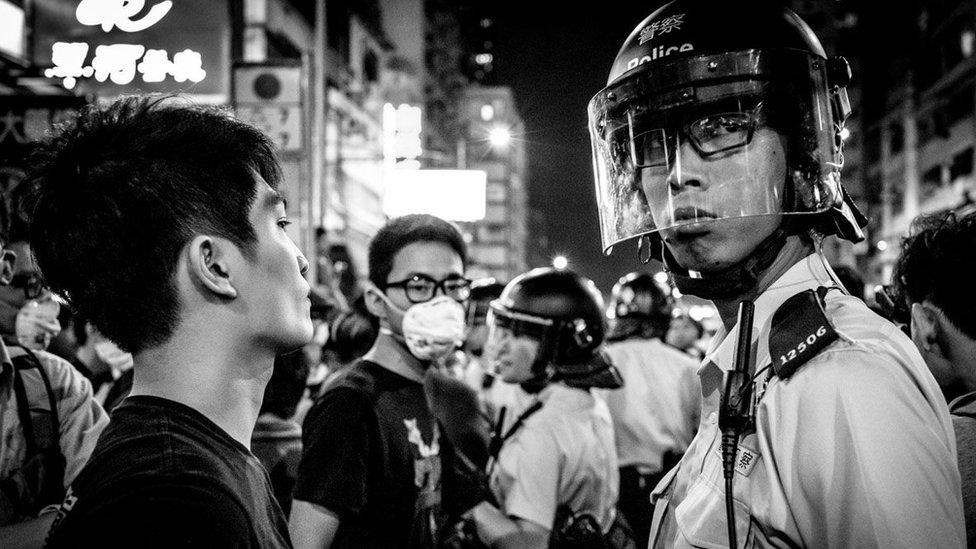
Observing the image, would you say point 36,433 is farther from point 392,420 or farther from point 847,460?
point 847,460

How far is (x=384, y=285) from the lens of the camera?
417cm

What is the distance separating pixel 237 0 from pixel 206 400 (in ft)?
70.0

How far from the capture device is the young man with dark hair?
1.68m

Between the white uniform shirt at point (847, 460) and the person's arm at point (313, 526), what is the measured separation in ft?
5.46

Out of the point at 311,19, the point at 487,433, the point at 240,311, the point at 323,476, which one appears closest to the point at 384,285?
the point at 323,476

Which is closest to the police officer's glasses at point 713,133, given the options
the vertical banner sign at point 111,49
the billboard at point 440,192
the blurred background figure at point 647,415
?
the blurred background figure at point 647,415

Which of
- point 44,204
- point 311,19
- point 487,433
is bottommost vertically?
point 487,433

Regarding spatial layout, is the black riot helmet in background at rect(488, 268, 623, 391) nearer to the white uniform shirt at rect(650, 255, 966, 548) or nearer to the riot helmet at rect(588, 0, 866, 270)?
the riot helmet at rect(588, 0, 866, 270)

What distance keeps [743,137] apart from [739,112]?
0.24ft

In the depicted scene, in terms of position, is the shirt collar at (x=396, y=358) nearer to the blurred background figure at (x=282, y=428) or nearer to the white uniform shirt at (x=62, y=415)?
the blurred background figure at (x=282, y=428)

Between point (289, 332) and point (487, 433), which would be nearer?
point (289, 332)

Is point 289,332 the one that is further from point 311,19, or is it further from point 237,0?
point 311,19

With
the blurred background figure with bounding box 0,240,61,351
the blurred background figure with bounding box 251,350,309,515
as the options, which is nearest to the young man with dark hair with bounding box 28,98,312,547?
the blurred background figure with bounding box 251,350,309,515

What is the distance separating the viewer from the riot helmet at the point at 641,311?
8089 millimetres
